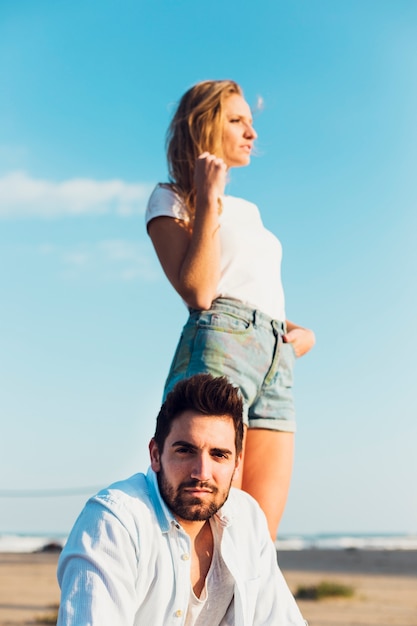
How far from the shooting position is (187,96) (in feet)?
11.0

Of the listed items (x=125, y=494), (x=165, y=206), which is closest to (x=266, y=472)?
(x=125, y=494)

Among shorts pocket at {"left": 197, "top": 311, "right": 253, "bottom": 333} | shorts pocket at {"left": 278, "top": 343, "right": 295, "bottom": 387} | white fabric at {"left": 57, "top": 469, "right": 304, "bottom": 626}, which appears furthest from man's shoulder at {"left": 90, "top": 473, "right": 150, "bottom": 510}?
shorts pocket at {"left": 278, "top": 343, "right": 295, "bottom": 387}

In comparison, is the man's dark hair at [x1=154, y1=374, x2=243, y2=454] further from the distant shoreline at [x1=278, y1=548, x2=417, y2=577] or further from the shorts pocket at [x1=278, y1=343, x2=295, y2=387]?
the distant shoreline at [x1=278, y1=548, x2=417, y2=577]

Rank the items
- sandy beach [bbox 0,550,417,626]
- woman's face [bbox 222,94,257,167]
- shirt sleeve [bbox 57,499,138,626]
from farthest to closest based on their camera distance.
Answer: sandy beach [bbox 0,550,417,626] < woman's face [bbox 222,94,257,167] < shirt sleeve [bbox 57,499,138,626]

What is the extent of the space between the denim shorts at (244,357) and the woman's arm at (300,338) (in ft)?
0.37

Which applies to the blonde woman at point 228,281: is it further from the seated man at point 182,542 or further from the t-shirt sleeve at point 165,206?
the seated man at point 182,542

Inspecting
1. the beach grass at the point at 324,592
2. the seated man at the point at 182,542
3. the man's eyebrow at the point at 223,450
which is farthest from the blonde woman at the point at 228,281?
the beach grass at the point at 324,592

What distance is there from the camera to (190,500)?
2316mm

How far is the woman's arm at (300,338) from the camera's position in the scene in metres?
3.21

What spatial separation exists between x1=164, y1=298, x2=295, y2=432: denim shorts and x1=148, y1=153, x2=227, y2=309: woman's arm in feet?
0.28

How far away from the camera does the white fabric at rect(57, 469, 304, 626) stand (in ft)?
6.84

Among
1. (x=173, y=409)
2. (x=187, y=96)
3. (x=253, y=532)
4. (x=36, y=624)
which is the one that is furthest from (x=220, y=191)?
(x=36, y=624)

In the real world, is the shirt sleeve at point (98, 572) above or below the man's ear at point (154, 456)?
below

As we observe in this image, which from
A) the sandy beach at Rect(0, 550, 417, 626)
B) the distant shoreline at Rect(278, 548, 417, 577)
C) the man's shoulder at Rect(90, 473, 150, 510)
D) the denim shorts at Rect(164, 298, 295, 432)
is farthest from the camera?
the distant shoreline at Rect(278, 548, 417, 577)
